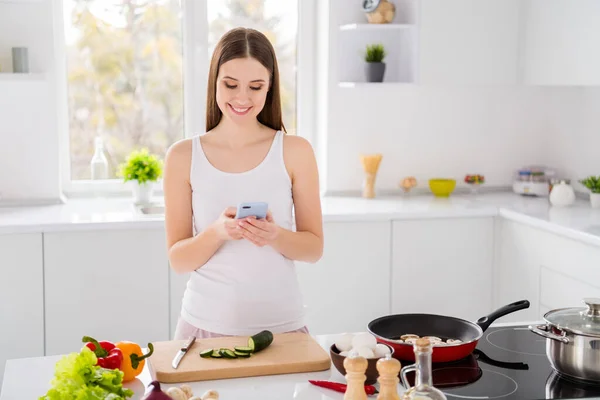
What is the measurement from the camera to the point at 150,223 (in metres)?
3.29

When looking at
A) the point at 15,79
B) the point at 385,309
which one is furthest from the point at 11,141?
the point at 385,309

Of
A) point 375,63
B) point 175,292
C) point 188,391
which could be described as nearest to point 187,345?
point 188,391

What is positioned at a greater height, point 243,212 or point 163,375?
point 243,212

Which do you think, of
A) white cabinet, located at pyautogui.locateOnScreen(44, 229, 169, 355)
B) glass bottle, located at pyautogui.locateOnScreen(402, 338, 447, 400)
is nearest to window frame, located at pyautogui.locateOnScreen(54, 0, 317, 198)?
white cabinet, located at pyautogui.locateOnScreen(44, 229, 169, 355)

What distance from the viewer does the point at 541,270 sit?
3.40 metres

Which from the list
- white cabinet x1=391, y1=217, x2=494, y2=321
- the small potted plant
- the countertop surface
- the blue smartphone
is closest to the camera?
the blue smartphone

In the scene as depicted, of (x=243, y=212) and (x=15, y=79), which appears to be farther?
(x=15, y=79)

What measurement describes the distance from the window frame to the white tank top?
1865 mm

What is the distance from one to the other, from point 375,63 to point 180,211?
1957mm

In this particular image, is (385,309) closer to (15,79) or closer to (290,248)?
(290,248)

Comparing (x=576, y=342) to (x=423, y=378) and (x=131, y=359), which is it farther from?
(x=131, y=359)

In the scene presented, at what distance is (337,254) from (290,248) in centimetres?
141

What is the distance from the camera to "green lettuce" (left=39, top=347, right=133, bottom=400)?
4.28 feet

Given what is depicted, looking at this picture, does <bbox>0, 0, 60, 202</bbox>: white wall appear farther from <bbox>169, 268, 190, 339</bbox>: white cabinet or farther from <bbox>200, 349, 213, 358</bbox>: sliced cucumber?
<bbox>200, 349, 213, 358</bbox>: sliced cucumber
